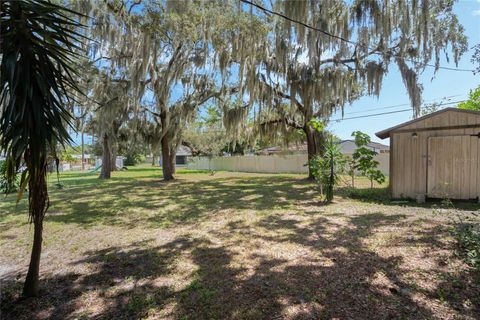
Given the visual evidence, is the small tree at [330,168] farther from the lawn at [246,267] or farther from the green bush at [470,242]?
the green bush at [470,242]

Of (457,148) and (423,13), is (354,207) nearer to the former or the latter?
(457,148)

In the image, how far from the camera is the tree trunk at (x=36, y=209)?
230 centimetres

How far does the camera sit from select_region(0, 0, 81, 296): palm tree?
1.88m

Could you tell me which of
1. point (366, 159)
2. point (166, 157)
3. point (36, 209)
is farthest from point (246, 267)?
point (166, 157)

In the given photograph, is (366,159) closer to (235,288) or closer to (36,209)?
(235,288)

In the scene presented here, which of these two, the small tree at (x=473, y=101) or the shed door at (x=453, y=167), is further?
A: the small tree at (x=473, y=101)

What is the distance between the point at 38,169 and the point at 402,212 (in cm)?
554

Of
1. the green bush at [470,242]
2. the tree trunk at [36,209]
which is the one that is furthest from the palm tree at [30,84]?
the green bush at [470,242]

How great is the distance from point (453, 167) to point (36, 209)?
24.5 ft

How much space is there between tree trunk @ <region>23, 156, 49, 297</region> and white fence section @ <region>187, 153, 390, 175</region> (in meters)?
12.2

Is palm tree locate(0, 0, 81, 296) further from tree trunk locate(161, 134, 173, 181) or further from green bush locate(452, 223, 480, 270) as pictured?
tree trunk locate(161, 134, 173, 181)

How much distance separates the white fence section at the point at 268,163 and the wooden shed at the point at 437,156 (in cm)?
700

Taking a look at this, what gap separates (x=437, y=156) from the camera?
247 inches

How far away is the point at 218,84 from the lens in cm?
1113
